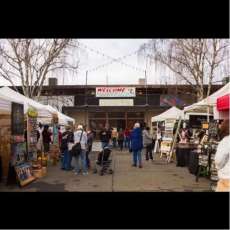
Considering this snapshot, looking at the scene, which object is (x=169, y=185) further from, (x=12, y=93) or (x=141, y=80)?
(x=141, y=80)

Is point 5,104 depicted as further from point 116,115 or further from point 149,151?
point 116,115

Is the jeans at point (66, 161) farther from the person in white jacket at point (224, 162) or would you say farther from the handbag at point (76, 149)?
the person in white jacket at point (224, 162)

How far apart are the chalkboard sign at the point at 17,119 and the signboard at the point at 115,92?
986 inches

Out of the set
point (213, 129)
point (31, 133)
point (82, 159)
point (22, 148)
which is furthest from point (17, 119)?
point (213, 129)

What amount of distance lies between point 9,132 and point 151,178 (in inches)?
165

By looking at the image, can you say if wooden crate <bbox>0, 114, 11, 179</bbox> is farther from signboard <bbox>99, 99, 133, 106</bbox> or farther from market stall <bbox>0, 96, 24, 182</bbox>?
signboard <bbox>99, 99, 133, 106</bbox>

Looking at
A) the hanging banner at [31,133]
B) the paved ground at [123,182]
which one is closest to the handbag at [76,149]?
the paved ground at [123,182]

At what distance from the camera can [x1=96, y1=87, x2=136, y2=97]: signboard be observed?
35969mm

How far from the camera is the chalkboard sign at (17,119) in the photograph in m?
10.3

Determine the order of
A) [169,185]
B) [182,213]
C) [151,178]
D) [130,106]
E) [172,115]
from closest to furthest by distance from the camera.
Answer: [182,213], [169,185], [151,178], [172,115], [130,106]

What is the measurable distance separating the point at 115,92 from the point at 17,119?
2565cm

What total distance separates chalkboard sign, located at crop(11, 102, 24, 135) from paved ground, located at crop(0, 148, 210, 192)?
1.46m
